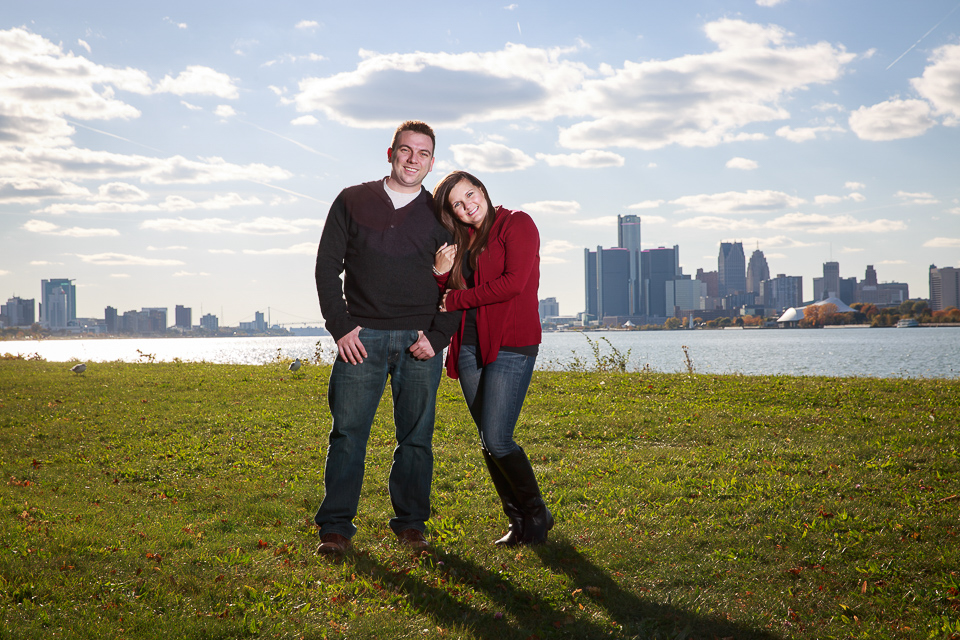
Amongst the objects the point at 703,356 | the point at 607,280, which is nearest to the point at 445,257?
the point at 703,356

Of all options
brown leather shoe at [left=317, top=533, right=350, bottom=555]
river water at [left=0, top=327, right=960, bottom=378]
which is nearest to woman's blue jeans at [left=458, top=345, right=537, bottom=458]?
brown leather shoe at [left=317, top=533, right=350, bottom=555]

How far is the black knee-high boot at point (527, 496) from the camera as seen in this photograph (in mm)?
4215

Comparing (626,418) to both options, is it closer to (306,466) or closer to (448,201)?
(306,466)

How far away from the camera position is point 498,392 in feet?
13.4

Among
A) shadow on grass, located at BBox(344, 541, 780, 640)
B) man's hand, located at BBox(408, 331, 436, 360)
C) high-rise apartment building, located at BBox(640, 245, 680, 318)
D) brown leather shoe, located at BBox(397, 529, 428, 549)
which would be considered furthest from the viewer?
high-rise apartment building, located at BBox(640, 245, 680, 318)

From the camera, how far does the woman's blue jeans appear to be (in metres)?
4.09

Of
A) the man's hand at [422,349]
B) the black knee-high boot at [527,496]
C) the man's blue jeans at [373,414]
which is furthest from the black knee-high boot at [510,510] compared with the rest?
the man's hand at [422,349]

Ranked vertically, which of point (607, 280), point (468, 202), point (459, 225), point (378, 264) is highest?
point (607, 280)

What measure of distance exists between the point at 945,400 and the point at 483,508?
817 centimetres

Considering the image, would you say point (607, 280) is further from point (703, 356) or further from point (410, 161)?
point (410, 161)

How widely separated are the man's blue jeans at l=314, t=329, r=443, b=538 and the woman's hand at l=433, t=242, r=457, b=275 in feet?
1.46

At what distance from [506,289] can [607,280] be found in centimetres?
16156

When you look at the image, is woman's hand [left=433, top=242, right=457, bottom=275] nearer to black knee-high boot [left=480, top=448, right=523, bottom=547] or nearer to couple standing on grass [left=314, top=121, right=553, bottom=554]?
couple standing on grass [left=314, top=121, right=553, bottom=554]

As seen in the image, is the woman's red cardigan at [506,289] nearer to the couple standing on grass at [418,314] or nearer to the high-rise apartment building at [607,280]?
the couple standing on grass at [418,314]
